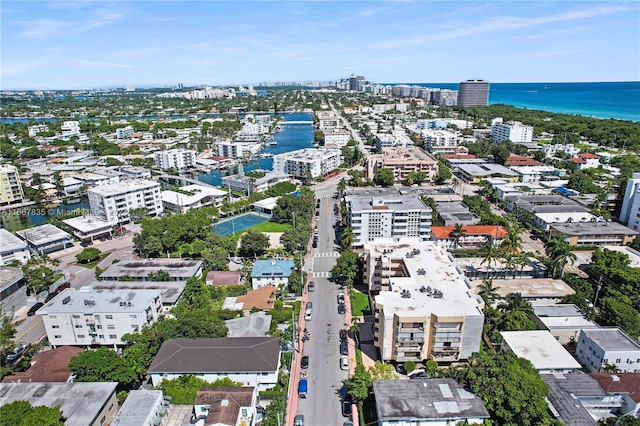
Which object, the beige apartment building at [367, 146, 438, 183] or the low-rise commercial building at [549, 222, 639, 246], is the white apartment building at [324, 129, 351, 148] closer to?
the beige apartment building at [367, 146, 438, 183]

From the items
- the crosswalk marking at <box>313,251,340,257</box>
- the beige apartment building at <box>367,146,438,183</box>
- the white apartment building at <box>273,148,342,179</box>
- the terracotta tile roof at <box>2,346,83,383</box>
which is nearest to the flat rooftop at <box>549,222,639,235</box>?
the crosswalk marking at <box>313,251,340,257</box>

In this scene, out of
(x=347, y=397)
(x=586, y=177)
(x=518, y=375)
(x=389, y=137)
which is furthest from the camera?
(x=389, y=137)

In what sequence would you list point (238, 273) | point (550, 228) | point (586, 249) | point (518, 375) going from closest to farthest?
point (518, 375), point (238, 273), point (586, 249), point (550, 228)

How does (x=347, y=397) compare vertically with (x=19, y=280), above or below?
below

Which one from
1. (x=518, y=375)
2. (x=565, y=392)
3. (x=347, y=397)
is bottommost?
(x=347, y=397)

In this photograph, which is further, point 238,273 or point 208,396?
point 238,273

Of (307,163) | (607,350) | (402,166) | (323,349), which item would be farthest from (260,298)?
(402,166)

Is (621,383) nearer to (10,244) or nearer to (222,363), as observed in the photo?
(222,363)

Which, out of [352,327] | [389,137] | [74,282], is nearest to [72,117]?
[389,137]

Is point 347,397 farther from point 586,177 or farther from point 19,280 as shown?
point 586,177
